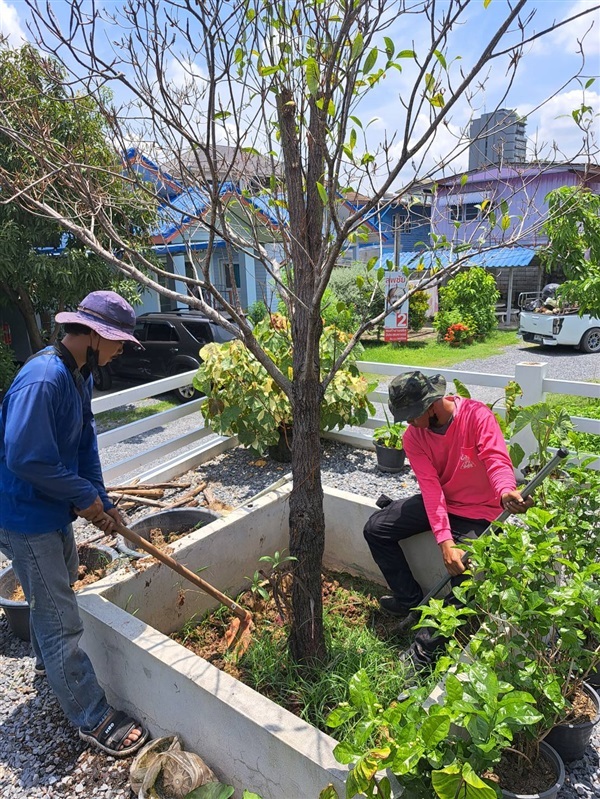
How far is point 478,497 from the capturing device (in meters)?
2.99

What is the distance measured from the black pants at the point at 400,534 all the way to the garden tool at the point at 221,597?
0.81 m

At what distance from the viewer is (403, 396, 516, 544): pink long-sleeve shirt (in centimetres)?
291

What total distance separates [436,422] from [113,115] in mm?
2134

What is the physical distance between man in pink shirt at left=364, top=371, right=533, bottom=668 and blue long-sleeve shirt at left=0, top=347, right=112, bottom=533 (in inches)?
62.9

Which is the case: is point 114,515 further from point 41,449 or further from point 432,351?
point 432,351

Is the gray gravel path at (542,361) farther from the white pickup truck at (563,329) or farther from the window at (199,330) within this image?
the window at (199,330)

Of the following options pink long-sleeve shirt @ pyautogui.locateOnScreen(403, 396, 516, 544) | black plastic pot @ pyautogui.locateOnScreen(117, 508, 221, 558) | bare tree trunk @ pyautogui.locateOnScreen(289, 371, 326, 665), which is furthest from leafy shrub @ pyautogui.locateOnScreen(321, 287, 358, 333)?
black plastic pot @ pyautogui.locateOnScreen(117, 508, 221, 558)

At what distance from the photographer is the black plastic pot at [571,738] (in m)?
2.19

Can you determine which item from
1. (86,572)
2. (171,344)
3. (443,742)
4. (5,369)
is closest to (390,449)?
(86,572)

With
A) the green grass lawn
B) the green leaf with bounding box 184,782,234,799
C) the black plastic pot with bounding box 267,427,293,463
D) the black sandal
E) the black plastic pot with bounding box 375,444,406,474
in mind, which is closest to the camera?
the green leaf with bounding box 184,782,234,799

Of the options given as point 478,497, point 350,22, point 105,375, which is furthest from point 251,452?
point 105,375

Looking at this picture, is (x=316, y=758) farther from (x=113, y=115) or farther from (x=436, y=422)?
(x=113, y=115)

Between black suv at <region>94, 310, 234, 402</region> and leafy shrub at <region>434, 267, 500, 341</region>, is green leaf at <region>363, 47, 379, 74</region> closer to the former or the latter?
black suv at <region>94, 310, 234, 402</region>

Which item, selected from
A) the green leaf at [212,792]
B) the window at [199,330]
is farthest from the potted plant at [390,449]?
the window at [199,330]
